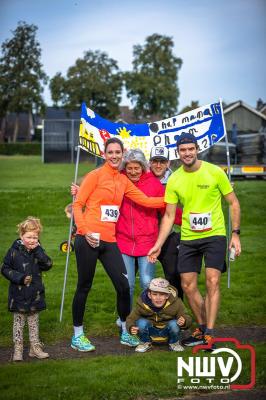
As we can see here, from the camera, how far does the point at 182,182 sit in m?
6.50

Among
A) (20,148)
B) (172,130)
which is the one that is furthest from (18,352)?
(20,148)

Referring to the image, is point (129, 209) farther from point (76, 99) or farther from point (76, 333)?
point (76, 99)

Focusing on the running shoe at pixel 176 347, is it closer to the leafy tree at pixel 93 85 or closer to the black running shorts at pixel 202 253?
the black running shorts at pixel 202 253

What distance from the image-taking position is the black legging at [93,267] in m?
6.46

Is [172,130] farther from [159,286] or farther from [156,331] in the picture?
[156,331]

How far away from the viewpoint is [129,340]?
6.79 metres

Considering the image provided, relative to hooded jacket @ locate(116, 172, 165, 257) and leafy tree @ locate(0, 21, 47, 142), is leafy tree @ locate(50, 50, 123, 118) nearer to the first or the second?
leafy tree @ locate(0, 21, 47, 142)

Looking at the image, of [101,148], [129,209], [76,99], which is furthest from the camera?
[76,99]

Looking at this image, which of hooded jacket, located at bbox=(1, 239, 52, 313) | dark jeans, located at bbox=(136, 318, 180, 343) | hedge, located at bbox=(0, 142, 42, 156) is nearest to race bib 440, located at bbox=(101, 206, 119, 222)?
hooded jacket, located at bbox=(1, 239, 52, 313)

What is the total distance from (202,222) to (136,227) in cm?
87

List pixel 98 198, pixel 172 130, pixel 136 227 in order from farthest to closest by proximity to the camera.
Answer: pixel 172 130 < pixel 136 227 < pixel 98 198

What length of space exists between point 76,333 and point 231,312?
7.87 ft

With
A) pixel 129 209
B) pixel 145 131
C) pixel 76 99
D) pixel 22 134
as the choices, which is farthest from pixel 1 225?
pixel 22 134

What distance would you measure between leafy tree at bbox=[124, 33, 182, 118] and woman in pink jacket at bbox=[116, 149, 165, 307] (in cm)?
7100
